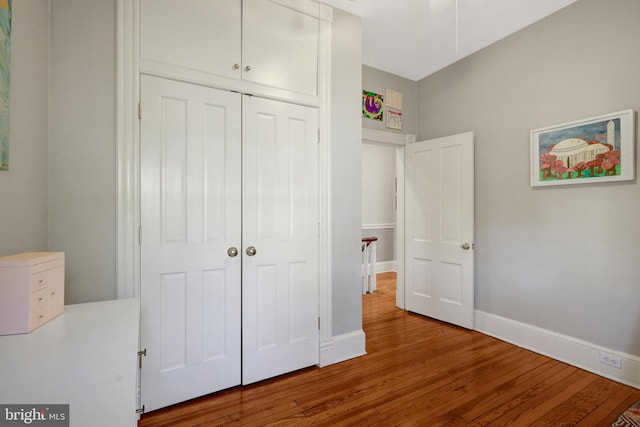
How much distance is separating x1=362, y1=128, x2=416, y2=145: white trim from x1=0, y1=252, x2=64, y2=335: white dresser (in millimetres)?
2856

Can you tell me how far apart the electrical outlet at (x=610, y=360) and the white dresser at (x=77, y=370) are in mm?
3042

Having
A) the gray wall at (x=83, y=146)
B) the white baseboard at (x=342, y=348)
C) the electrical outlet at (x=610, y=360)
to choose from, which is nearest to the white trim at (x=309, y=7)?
the gray wall at (x=83, y=146)

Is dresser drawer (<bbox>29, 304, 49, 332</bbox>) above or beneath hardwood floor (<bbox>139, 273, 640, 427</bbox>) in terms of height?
above

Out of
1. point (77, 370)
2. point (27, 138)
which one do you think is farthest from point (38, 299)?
point (27, 138)

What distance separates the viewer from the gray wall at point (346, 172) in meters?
2.47

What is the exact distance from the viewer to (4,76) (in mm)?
1123

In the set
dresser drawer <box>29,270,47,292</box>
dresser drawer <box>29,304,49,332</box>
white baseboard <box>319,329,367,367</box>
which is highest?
dresser drawer <box>29,270,47,292</box>

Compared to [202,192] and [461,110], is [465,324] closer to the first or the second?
[461,110]

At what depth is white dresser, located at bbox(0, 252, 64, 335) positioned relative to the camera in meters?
0.95

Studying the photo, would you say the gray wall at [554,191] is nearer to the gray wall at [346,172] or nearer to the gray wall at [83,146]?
the gray wall at [346,172]

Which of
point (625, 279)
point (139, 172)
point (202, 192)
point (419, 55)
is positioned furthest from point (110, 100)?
point (625, 279)

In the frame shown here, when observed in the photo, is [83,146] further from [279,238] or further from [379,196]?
[379,196]

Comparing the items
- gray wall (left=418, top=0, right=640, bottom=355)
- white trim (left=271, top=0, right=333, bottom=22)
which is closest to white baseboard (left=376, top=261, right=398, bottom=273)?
gray wall (left=418, top=0, right=640, bottom=355)

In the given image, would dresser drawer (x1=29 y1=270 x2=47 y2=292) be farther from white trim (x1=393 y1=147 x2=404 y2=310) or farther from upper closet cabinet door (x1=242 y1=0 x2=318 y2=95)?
white trim (x1=393 y1=147 x2=404 y2=310)
